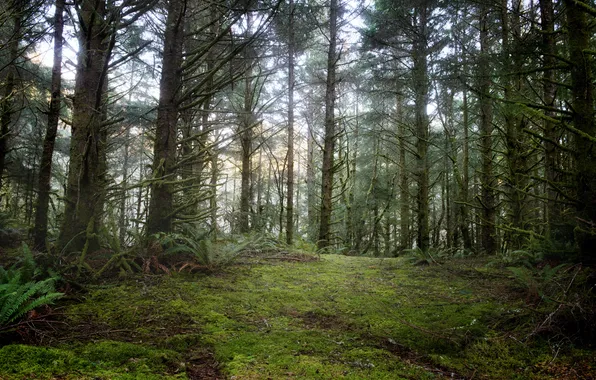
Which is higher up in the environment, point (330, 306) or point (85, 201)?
point (85, 201)

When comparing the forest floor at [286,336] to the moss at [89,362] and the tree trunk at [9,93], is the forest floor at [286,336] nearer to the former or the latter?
the moss at [89,362]

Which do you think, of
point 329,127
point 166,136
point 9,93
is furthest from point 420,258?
point 9,93

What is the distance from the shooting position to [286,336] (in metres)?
2.77

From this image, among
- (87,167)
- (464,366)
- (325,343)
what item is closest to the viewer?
(464,366)

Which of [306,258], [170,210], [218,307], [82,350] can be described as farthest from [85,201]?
Answer: [306,258]

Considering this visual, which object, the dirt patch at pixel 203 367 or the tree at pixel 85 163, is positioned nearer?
the dirt patch at pixel 203 367

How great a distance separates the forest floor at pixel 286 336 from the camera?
2113 millimetres

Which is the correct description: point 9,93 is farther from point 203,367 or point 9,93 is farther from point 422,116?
point 422,116

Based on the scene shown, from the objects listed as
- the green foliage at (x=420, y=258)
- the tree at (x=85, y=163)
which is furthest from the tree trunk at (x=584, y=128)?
the tree at (x=85, y=163)

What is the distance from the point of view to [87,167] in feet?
14.1

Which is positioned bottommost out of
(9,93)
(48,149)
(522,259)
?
(522,259)

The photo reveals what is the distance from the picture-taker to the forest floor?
2.11m

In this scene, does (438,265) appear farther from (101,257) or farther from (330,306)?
(101,257)

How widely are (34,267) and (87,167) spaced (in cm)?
142
